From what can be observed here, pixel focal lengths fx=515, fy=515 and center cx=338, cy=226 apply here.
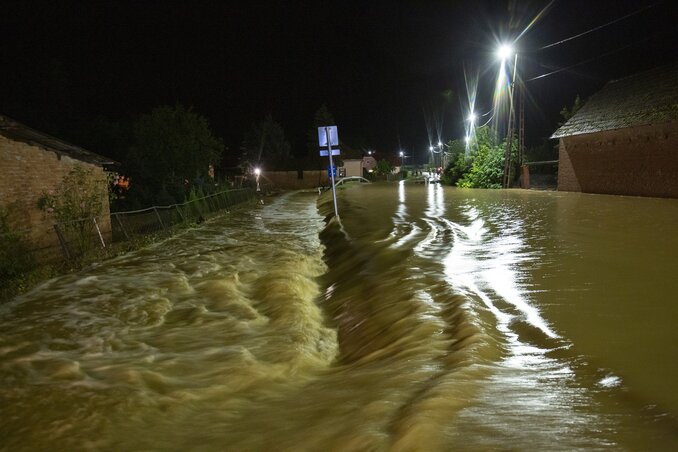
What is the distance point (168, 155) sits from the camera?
31.9m

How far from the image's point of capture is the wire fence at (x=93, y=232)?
486 inches

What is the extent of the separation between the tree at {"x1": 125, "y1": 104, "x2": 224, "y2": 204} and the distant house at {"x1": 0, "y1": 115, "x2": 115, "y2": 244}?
39.6 feet

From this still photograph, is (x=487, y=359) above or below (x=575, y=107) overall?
below

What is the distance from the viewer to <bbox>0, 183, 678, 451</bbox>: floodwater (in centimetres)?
383

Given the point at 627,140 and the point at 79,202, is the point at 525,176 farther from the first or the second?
the point at 79,202

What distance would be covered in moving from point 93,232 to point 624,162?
78.8ft

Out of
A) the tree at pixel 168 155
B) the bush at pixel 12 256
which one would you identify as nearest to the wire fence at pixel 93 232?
the bush at pixel 12 256

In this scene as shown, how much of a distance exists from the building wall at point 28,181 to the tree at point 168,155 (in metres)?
12.3

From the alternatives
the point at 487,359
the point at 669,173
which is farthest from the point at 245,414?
the point at 669,173

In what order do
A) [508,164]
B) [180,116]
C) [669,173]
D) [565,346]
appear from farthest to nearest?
[508,164] → [180,116] → [669,173] → [565,346]

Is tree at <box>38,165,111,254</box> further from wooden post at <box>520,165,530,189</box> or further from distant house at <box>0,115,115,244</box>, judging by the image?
wooden post at <box>520,165,530,189</box>

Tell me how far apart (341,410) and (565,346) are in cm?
236

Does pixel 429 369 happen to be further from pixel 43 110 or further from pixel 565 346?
pixel 43 110

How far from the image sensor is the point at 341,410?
4309 mm
